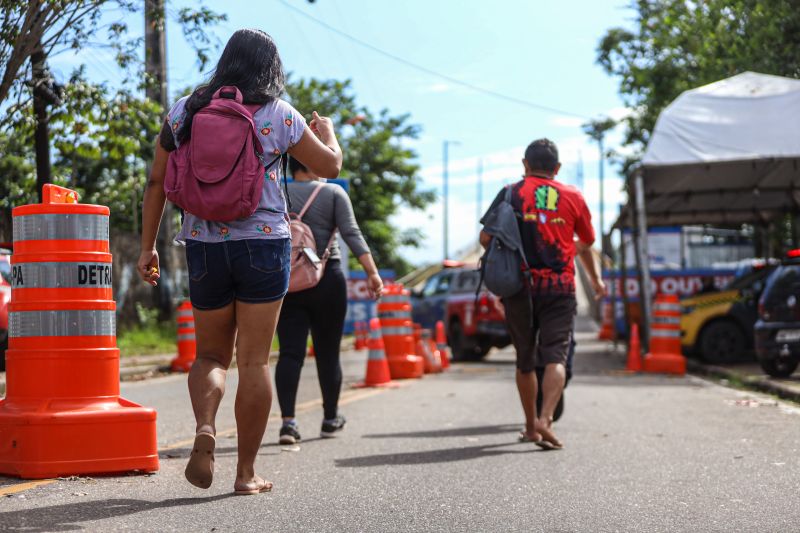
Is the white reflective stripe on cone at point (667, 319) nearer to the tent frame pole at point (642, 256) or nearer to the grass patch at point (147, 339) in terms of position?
the tent frame pole at point (642, 256)

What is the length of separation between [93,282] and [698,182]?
53.5 feet

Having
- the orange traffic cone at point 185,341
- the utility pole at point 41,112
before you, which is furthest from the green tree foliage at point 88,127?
the orange traffic cone at point 185,341

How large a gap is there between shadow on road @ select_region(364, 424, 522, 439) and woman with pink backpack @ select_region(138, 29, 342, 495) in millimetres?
2999

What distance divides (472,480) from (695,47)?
72.4 ft

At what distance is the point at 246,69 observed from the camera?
4812 millimetres

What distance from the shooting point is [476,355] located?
69.9ft

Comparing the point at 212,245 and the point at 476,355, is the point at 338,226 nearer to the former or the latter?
the point at 212,245

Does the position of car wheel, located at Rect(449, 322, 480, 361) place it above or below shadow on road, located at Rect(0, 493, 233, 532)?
below

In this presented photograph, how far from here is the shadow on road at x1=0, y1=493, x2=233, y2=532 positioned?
4227 millimetres

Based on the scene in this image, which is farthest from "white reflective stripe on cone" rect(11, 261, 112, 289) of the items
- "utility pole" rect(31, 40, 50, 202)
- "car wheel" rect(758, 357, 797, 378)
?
"car wheel" rect(758, 357, 797, 378)

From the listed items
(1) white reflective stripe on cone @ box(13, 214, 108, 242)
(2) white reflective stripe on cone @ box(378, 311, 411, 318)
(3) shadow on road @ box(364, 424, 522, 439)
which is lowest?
(3) shadow on road @ box(364, 424, 522, 439)

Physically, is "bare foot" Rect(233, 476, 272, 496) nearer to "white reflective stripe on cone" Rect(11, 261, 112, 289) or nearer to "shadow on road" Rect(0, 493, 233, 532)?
"shadow on road" Rect(0, 493, 233, 532)

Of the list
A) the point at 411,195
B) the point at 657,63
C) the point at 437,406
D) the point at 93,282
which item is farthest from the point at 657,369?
the point at 411,195

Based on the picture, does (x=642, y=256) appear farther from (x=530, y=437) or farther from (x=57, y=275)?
(x=57, y=275)
